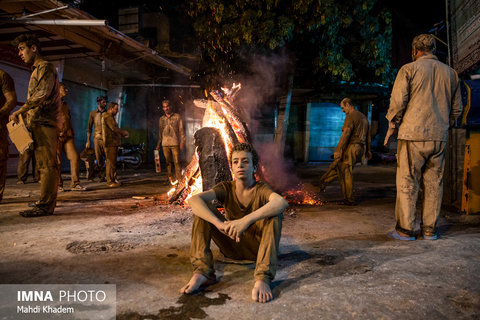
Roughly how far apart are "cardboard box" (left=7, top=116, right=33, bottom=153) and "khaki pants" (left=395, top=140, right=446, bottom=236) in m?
5.43

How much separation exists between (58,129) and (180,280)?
3.96 metres

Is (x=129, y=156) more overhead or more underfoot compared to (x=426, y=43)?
more underfoot

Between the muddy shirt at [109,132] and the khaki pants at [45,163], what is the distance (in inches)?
140

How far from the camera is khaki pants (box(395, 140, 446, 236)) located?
367 centimetres

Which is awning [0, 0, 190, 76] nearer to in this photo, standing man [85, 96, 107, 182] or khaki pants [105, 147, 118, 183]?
standing man [85, 96, 107, 182]

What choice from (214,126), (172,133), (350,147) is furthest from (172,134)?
(350,147)

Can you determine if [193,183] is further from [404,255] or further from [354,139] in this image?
[404,255]

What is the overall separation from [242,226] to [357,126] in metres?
4.54

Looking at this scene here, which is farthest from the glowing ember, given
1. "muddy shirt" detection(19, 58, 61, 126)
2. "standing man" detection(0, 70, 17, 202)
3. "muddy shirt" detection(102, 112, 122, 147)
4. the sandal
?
"standing man" detection(0, 70, 17, 202)

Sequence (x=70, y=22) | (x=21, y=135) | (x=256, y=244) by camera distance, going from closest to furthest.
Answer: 1. (x=256, y=244)
2. (x=21, y=135)
3. (x=70, y=22)

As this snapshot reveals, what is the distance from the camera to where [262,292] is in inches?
86.4

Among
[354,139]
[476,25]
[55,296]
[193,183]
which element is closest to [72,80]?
[193,183]

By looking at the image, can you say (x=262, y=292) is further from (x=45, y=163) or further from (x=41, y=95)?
(x=41, y=95)

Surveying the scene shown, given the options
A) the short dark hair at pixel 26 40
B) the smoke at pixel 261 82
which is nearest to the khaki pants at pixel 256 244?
the short dark hair at pixel 26 40
